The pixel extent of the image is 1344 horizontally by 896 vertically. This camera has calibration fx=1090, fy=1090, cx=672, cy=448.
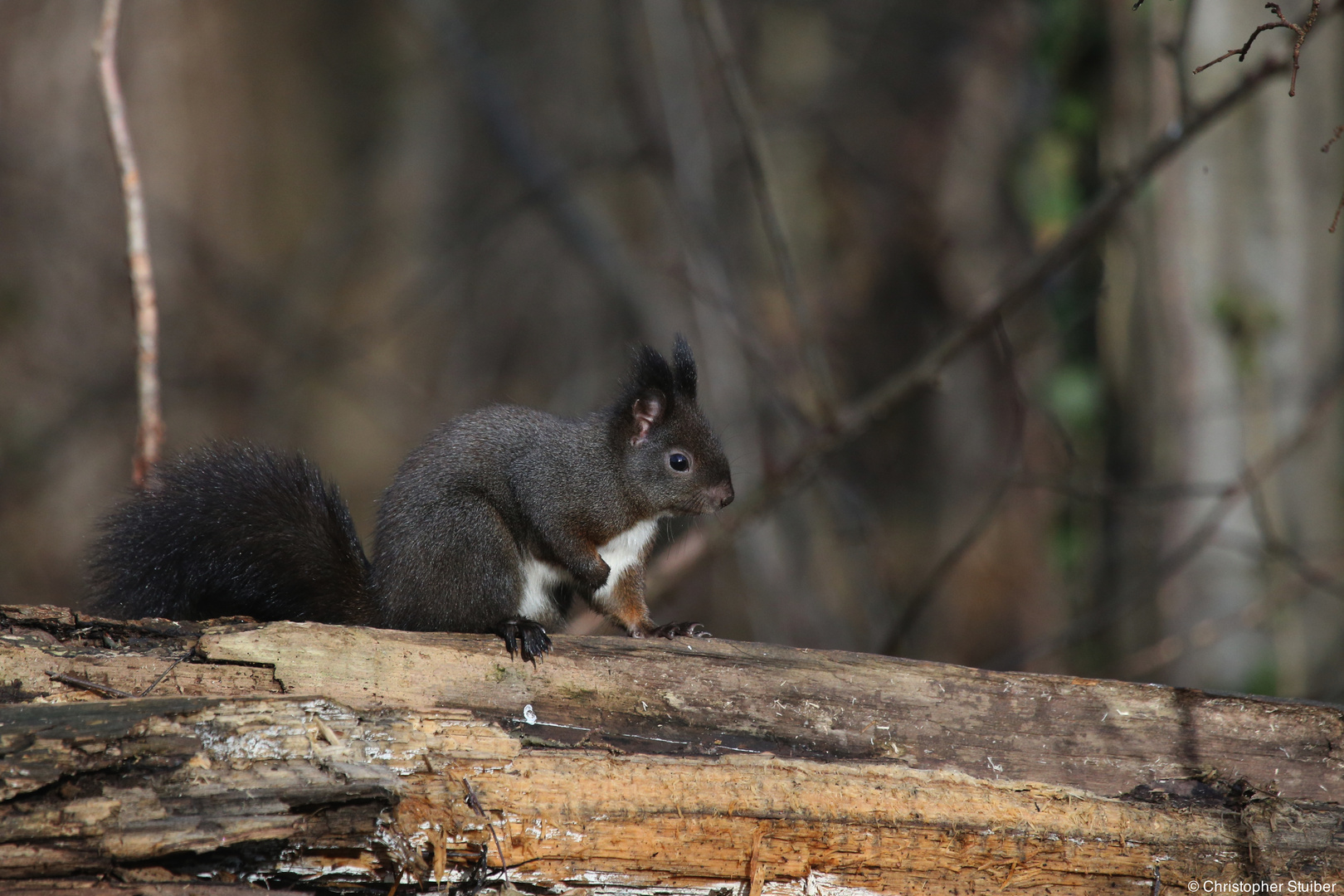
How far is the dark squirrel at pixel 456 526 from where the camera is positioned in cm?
240

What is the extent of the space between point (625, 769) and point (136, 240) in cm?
204

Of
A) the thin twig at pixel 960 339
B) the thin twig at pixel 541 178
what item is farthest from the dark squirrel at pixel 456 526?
the thin twig at pixel 541 178

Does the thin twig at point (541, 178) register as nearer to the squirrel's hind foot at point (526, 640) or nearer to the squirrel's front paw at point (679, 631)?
the squirrel's front paw at point (679, 631)

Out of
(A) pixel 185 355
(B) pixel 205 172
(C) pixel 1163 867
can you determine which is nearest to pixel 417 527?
(C) pixel 1163 867

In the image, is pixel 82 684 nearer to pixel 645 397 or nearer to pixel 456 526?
pixel 456 526

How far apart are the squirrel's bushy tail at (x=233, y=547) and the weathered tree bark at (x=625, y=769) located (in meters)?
0.38

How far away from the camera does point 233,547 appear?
8.02ft

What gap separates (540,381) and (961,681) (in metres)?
6.69

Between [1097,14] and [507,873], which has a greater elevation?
[1097,14]

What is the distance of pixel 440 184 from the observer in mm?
9789

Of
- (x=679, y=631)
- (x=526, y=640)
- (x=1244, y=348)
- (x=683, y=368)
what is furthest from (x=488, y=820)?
(x=1244, y=348)

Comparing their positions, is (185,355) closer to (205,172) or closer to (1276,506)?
(205,172)

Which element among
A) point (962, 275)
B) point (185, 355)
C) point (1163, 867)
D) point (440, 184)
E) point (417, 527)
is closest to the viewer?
point (1163, 867)

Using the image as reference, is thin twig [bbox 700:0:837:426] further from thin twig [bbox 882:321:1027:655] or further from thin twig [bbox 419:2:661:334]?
thin twig [bbox 419:2:661:334]
